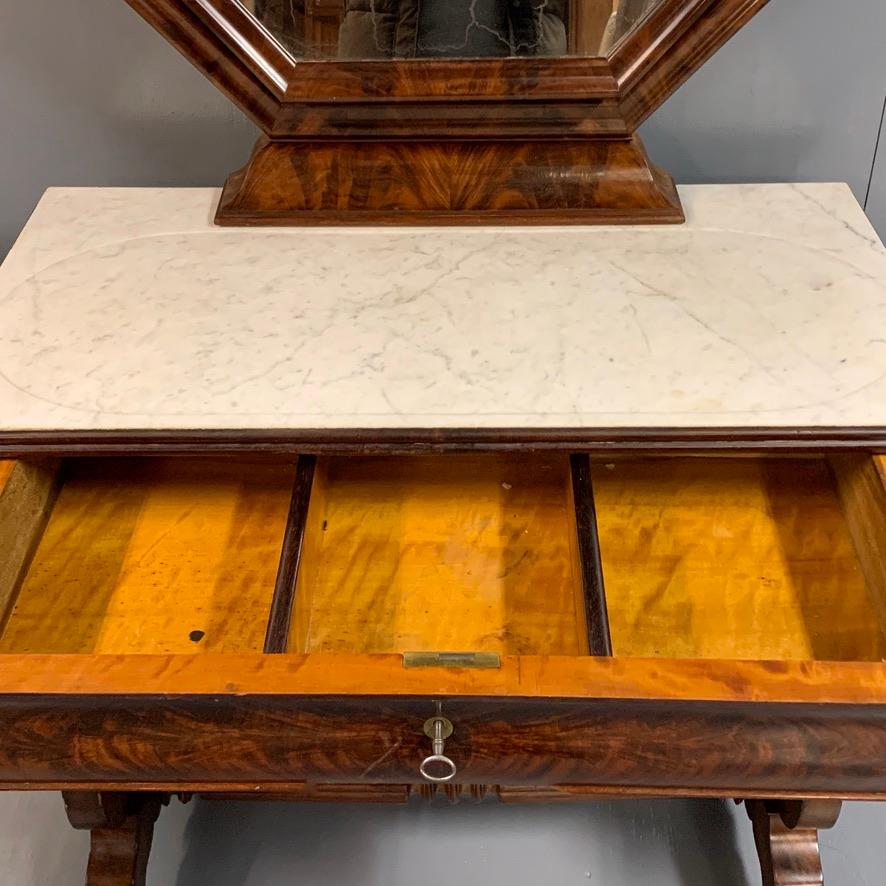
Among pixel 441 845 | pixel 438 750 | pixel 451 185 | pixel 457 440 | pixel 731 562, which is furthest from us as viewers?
pixel 441 845

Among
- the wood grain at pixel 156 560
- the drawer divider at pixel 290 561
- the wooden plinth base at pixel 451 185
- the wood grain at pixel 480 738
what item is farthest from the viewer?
the wooden plinth base at pixel 451 185

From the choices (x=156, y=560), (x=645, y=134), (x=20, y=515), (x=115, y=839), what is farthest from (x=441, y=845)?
(x=645, y=134)

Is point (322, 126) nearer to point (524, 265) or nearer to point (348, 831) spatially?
point (524, 265)

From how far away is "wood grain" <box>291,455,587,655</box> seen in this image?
83 centimetres

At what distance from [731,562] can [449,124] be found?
19.7 inches

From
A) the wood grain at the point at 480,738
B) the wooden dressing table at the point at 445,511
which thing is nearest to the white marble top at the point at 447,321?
the wooden dressing table at the point at 445,511

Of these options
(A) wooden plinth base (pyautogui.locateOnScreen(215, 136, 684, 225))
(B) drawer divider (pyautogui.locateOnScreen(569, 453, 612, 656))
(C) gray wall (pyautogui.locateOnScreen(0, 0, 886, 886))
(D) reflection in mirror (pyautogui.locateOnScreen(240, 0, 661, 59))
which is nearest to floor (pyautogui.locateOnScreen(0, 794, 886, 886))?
(C) gray wall (pyautogui.locateOnScreen(0, 0, 886, 886))

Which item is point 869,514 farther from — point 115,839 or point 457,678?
point 115,839

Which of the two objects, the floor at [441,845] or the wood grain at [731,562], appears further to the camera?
the floor at [441,845]

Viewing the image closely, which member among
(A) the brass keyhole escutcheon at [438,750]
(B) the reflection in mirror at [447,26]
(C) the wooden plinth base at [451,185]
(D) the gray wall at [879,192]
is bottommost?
(A) the brass keyhole escutcheon at [438,750]

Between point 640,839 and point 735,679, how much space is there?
0.57 m

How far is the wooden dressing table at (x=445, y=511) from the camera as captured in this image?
0.62 metres

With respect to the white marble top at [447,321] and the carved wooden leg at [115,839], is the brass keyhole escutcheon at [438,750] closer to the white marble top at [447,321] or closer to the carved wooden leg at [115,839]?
the white marble top at [447,321]

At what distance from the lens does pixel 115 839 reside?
986 millimetres
